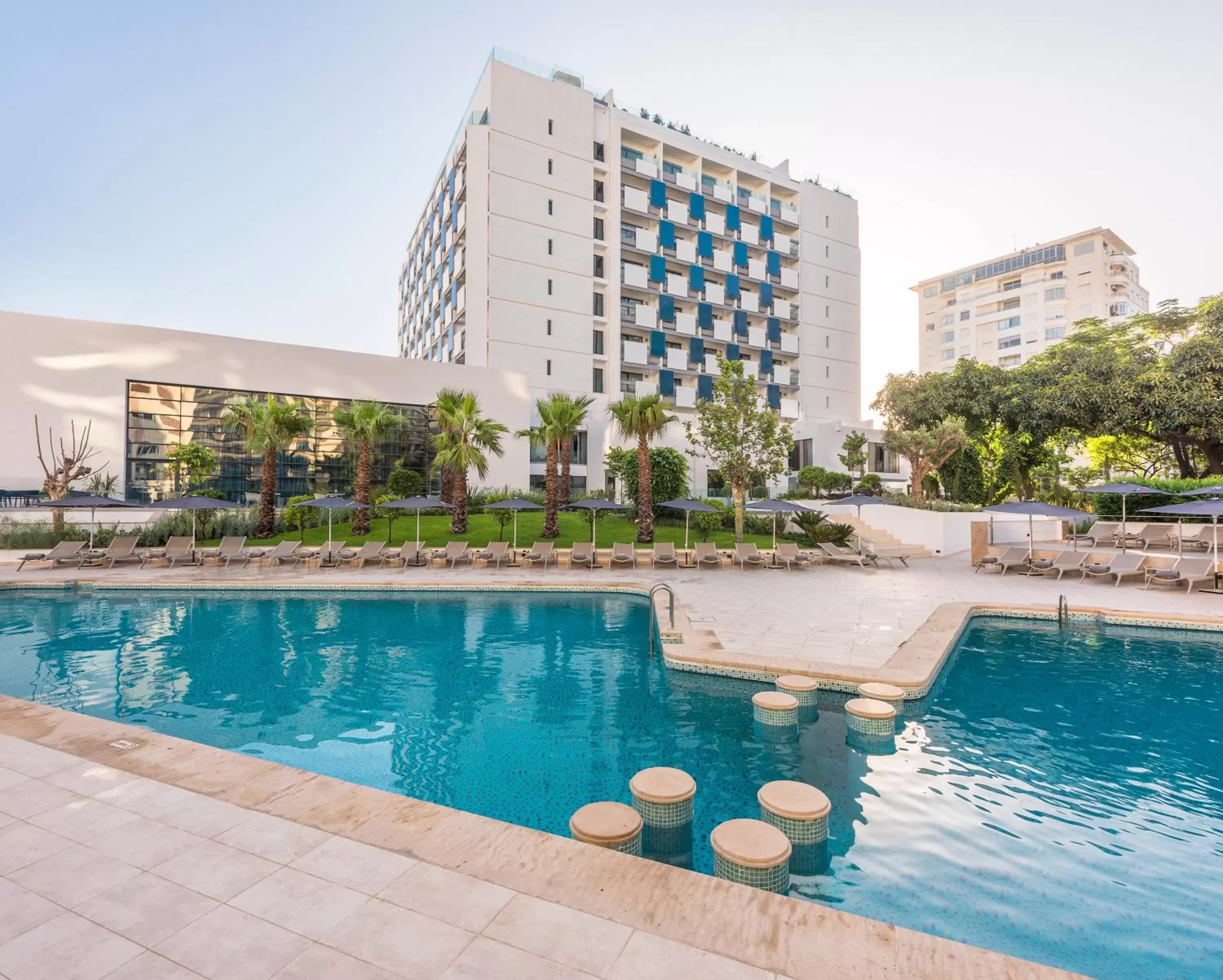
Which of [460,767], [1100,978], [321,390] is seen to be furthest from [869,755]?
[321,390]

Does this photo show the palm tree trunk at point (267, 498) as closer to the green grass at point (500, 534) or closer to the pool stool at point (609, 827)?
the green grass at point (500, 534)

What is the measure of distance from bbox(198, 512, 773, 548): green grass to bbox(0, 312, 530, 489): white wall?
647cm

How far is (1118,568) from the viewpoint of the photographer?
14266 millimetres

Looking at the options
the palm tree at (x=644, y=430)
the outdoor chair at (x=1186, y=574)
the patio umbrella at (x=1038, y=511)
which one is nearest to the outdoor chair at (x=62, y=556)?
the palm tree at (x=644, y=430)

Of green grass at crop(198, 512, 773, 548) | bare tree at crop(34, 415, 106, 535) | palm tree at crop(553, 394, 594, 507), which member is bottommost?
green grass at crop(198, 512, 773, 548)

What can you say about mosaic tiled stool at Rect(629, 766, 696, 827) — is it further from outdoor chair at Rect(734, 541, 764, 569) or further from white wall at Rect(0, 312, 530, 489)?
white wall at Rect(0, 312, 530, 489)

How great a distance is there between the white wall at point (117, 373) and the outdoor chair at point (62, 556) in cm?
538

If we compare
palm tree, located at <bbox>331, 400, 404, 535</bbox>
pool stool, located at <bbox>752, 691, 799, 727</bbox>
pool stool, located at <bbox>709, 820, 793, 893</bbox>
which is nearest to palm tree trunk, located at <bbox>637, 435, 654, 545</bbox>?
palm tree, located at <bbox>331, 400, 404, 535</bbox>

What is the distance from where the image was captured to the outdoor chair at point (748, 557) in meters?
17.3

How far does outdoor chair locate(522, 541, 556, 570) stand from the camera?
57.0 ft

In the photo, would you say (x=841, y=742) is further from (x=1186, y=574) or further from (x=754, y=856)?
(x=1186, y=574)

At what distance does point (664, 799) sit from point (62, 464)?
84.2 feet

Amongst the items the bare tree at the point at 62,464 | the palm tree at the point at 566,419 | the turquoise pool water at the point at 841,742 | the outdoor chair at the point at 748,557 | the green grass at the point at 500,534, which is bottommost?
the turquoise pool water at the point at 841,742

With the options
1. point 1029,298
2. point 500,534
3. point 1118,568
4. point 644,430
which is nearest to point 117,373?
point 500,534
